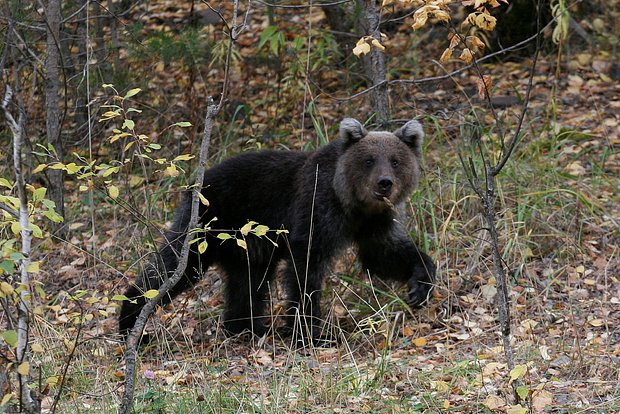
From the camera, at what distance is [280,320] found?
304 inches

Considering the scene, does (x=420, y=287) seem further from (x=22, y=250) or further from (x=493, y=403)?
(x=22, y=250)

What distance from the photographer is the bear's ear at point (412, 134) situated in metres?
7.14

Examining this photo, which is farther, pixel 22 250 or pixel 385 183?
pixel 385 183

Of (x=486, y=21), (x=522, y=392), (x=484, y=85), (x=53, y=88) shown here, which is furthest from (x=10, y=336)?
(x=53, y=88)

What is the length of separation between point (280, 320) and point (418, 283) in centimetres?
127

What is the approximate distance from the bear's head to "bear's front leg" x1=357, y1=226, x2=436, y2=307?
264mm

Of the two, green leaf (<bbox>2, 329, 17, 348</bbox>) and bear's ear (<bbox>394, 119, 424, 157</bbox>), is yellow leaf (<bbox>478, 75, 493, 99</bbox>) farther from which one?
green leaf (<bbox>2, 329, 17, 348</bbox>)

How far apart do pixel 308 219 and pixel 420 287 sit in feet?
3.20

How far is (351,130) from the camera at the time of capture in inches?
280

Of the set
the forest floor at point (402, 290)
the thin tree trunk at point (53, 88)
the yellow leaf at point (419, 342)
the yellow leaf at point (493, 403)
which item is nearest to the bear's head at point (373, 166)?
the forest floor at point (402, 290)

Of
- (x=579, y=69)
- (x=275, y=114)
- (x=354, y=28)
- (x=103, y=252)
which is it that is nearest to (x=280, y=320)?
(x=103, y=252)

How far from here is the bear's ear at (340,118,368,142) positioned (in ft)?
23.3

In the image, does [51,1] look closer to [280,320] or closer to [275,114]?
[275,114]

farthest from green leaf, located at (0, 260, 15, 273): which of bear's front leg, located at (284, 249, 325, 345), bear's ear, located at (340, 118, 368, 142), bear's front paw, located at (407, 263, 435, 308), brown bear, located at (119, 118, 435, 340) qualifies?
bear's front paw, located at (407, 263, 435, 308)
